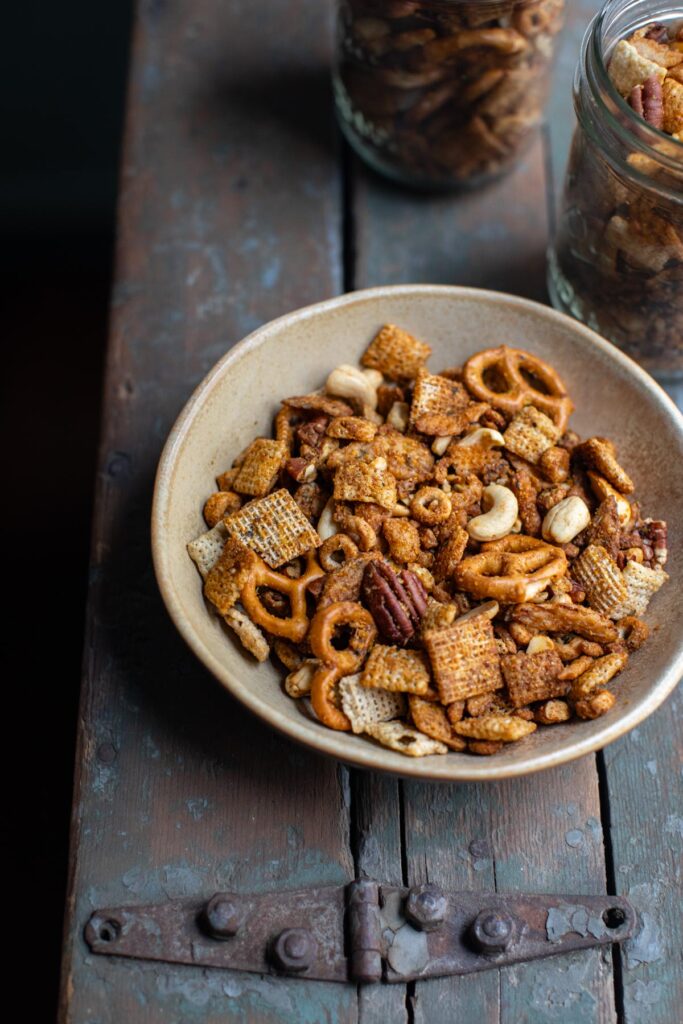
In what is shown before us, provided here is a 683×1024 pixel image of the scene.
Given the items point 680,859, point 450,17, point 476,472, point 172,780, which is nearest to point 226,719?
point 172,780

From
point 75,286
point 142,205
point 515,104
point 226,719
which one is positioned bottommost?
point 75,286

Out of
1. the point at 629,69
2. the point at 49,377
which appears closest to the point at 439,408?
the point at 629,69

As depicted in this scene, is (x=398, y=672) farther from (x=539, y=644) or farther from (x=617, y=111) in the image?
(x=617, y=111)

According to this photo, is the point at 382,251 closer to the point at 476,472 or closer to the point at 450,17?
the point at 450,17

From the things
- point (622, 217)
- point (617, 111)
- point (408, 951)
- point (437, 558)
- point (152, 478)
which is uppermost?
point (617, 111)

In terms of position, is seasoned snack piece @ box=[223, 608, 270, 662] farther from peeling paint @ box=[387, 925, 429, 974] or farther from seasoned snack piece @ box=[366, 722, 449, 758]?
peeling paint @ box=[387, 925, 429, 974]
